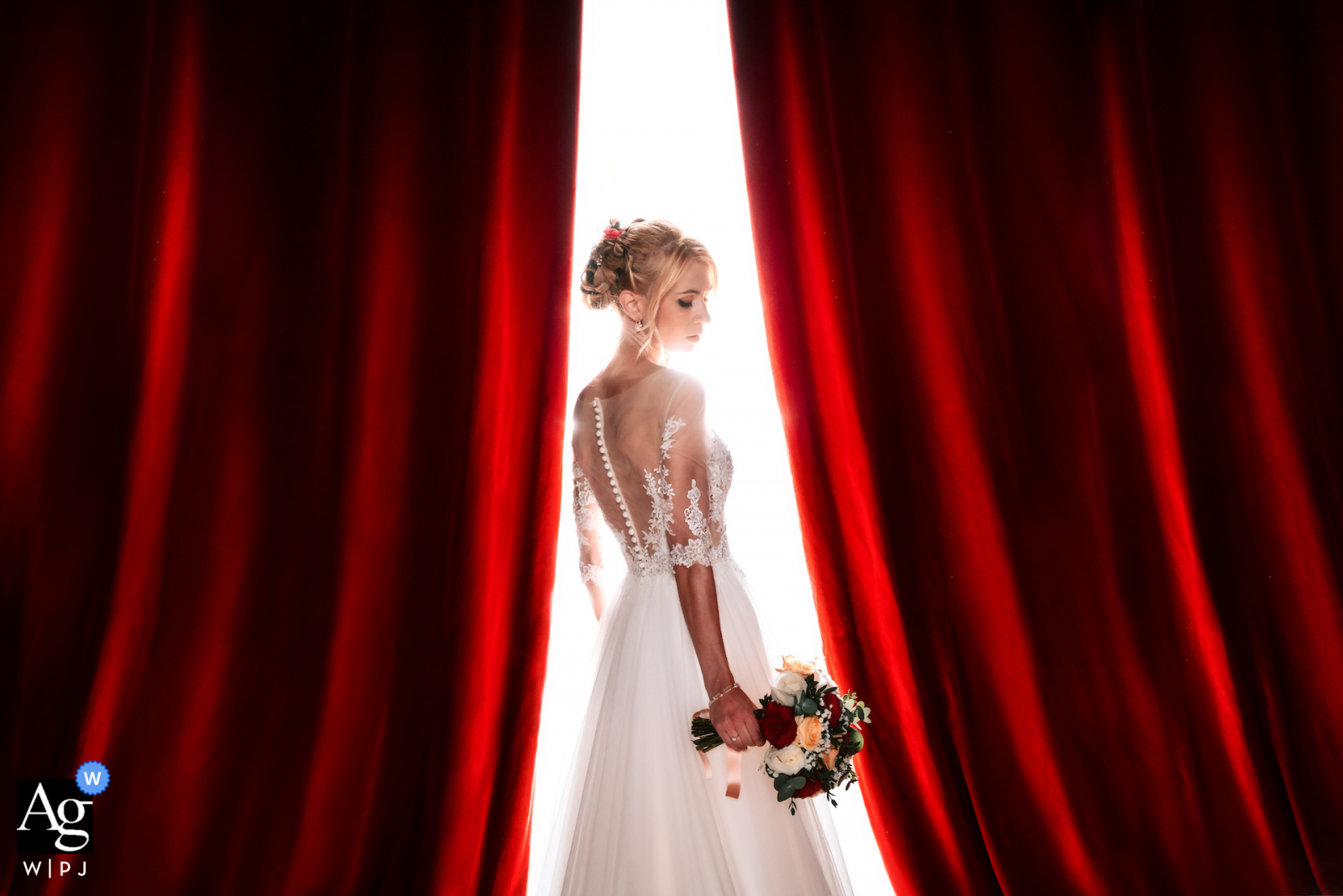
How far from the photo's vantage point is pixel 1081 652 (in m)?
2.09

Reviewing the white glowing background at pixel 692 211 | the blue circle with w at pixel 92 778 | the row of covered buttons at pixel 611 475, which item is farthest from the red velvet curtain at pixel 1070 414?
the blue circle with w at pixel 92 778

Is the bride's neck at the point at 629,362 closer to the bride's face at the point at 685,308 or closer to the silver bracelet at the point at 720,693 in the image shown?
the bride's face at the point at 685,308

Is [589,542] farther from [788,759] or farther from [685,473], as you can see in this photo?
[788,759]

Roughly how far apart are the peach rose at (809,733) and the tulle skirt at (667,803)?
0.16m

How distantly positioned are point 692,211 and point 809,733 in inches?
59.9

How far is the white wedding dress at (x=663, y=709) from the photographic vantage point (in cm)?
140

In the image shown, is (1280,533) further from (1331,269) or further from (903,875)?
A: (903,875)

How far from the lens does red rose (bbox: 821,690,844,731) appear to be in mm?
1378

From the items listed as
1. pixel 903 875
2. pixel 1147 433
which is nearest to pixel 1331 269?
pixel 1147 433

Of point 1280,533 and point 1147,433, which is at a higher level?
point 1147,433

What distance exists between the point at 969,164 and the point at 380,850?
7.50ft

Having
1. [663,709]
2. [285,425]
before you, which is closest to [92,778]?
[285,425]

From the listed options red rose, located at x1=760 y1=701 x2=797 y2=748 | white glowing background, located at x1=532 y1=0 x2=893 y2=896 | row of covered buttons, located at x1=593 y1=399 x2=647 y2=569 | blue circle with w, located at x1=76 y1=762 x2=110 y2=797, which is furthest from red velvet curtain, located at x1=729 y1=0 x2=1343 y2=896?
blue circle with w, located at x1=76 y1=762 x2=110 y2=797

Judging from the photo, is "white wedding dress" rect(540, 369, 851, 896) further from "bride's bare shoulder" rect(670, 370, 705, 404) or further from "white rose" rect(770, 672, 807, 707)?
"white rose" rect(770, 672, 807, 707)
